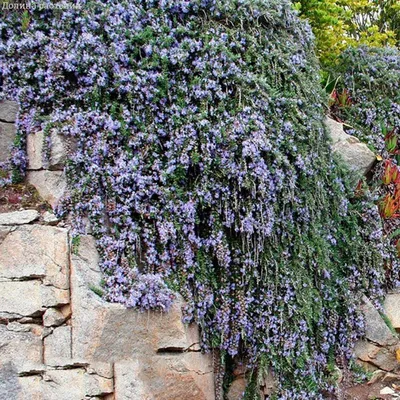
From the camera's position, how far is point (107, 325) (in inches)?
129

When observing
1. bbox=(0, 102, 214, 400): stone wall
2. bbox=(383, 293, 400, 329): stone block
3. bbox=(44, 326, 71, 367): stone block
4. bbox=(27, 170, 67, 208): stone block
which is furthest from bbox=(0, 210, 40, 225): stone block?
bbox=(383, 293, 400, 329): stone block

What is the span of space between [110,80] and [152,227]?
1054 mm

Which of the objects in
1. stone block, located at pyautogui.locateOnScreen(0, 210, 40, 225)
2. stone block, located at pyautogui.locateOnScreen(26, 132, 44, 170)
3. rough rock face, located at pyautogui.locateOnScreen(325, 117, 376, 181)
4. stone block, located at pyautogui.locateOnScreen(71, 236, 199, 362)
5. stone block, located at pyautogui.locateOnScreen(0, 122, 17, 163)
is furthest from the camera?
rough rock face, located at pyautogui.locateOnScreen(325, 117, 376, 181)

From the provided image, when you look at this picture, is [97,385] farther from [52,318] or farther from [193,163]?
[193,163]

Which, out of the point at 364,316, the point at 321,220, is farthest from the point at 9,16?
the point at 364,316

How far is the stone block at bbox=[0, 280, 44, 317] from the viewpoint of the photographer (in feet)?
10.8

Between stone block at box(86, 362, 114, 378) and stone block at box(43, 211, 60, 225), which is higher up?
stone block at box(43, 211, 60, 225)

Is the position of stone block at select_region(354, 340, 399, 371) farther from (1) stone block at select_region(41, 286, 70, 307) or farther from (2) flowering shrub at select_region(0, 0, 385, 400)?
(1) stone block at select_region(41, 286, 70, 307)

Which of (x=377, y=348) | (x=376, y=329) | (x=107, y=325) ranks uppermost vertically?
(x=107, y=325)

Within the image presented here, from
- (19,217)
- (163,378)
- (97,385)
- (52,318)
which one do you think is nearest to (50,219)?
(19,217)

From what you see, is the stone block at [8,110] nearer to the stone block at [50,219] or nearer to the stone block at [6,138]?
the stone block at [6,138]

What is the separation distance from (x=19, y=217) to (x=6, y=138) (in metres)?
0.75

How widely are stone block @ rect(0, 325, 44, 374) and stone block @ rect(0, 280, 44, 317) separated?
0.37ft

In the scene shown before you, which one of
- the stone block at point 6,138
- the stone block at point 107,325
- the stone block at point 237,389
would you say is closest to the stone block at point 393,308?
the stone block at point 237,389
